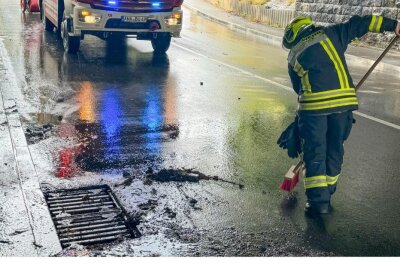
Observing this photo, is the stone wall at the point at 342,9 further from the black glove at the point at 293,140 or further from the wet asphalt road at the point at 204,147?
the black glove at the point at 293,140

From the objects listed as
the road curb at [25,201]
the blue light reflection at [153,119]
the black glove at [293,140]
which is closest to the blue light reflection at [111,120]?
the blue light reflection at [153,119]

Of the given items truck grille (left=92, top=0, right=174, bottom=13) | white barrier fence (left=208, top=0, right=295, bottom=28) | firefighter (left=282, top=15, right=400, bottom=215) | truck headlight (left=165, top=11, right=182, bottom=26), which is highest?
firefighter (left=282, top=15, right=400, bottom=215)

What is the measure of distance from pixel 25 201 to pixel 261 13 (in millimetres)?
20901

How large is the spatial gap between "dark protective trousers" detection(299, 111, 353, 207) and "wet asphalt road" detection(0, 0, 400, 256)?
9.4 inches

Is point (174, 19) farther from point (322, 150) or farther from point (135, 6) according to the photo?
point (322, 150)

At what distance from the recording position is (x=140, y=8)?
1301 centimetres

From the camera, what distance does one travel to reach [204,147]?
7152 millimetres

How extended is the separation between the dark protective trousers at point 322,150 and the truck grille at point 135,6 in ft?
27.6

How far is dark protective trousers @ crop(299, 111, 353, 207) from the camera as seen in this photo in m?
5.18

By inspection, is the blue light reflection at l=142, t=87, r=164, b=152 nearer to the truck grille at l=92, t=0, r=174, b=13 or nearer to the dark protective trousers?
the dark protective trousers

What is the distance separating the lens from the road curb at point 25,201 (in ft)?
14.4

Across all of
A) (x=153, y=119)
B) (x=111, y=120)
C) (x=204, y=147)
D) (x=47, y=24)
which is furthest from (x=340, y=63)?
(x=47, y=24)

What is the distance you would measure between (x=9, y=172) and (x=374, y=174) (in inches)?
151

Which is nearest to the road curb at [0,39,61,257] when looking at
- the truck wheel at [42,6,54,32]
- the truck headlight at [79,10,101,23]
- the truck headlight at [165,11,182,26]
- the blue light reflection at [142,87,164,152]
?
the blue light reflection at [142,87,164,152]
